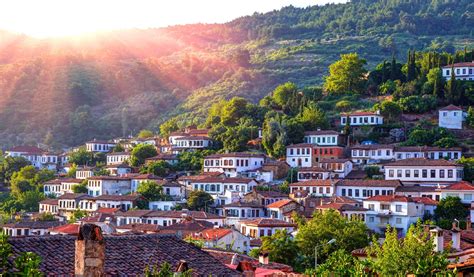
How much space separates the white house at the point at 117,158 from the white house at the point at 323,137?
2111 cm

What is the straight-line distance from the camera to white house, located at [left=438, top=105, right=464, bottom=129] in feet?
264

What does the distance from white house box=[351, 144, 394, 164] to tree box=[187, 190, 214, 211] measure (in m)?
14.5

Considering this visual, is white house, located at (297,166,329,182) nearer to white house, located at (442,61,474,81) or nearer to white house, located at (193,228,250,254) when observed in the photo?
white house, located at (193,228,250,254)

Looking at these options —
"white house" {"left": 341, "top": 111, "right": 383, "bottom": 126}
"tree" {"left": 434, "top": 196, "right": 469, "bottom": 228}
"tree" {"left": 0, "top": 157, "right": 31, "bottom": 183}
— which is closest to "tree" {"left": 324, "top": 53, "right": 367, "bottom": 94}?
"white house" {"left": 341, "top": 111, "right": 383, "bottom": 126}

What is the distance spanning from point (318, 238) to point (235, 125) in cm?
4512

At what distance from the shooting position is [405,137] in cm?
8025

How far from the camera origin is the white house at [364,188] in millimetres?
65188

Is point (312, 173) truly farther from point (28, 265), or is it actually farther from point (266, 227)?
point (28, 265)

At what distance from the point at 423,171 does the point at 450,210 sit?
8.39 meters

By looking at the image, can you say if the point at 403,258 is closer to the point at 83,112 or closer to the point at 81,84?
the point at 83,112

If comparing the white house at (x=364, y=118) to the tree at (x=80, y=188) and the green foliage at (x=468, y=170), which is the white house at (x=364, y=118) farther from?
the tree at (x=80, y=188)

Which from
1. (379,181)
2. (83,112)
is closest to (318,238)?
(379,181)

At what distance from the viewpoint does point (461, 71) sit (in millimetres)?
90562

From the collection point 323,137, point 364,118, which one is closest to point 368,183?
point 323,137
